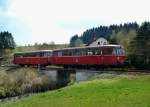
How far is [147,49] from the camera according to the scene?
48.9 meters

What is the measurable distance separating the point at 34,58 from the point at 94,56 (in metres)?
17.5

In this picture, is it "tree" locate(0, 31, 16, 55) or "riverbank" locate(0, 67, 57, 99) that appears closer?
"riverbank" locate(0, 67, 57, 99)

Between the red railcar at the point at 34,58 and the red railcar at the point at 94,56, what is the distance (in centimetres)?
575

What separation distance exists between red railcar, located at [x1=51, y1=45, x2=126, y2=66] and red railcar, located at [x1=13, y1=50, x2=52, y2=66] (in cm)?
575

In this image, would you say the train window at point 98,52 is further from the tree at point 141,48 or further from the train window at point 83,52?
the tree at point 141,48

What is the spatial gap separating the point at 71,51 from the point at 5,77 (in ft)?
28.3

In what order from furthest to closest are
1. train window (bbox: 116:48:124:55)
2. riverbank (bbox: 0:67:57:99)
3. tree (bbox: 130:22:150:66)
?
tree (bbox: 130:22:150:66), train window (bbox: 116:48:124:55), riverbank (bbox: 0:67:57:99)

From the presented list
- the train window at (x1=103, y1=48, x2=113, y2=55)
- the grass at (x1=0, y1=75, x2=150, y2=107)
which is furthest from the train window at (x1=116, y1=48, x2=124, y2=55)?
the grass at (x1=0, y1=75, x2=150, y2=107)

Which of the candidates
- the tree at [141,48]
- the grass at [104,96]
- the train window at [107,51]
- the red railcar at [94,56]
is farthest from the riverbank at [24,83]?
the grass at [104,96]

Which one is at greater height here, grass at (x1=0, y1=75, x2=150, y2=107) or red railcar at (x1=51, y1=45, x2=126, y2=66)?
red railcar at (x1=51, y1=45, x2=126, y2=66)

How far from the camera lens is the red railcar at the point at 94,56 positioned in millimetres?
38781

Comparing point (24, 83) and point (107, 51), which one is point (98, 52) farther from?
point (24, 83)

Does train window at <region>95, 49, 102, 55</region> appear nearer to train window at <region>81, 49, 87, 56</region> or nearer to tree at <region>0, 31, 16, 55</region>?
train window at <region>81, 49, 87, 56</region>

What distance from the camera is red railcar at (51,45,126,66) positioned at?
38781 mm
